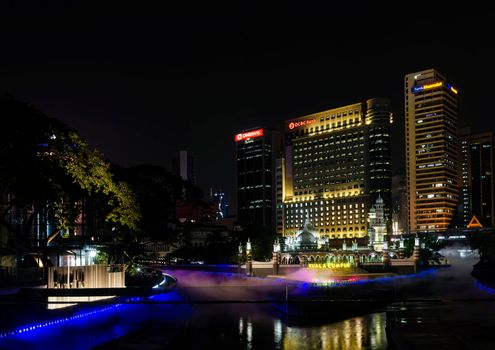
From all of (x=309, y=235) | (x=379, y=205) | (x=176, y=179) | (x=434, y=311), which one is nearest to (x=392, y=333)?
(x=434, y=311)

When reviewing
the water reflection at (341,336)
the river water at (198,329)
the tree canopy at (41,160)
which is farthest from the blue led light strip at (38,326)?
the water reflection at (341,336)

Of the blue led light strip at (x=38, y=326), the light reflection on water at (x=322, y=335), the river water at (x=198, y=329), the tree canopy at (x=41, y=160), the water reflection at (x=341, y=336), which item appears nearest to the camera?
the blue led light strip at (x=38, y=326)

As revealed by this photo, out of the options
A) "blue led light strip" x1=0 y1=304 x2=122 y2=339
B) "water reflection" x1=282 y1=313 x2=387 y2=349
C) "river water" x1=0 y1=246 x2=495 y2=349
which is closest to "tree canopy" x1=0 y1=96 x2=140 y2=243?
"blue led light strip" x1=0 y1=304 x2=122 y2=339

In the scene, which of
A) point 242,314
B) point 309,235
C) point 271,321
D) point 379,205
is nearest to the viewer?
point 271,321

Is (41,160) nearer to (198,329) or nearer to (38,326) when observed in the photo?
(38,326)

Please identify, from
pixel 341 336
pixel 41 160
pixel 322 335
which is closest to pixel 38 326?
pixel 41 160

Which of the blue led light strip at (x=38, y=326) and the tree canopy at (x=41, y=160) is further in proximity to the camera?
the tree canopy at (x=41, y=160)

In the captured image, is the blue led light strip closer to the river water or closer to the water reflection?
the river water

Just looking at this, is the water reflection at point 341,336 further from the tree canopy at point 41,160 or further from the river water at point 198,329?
the tree canopy at point 41,160

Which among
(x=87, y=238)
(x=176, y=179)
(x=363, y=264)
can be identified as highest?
(x=176, y=179)

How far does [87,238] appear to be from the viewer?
54.4 meters

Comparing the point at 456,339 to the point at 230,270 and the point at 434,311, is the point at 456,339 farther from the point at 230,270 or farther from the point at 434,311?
the point at 230,270

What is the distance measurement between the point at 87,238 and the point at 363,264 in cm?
7534

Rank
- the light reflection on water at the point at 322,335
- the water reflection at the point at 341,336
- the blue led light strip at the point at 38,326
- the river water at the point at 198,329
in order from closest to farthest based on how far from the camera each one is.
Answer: the blue led light strip at the point at 38,326, the river water at the point at 198,329, the water reflection at the point at 341,336, the light reflection on water at the point at 322,335
